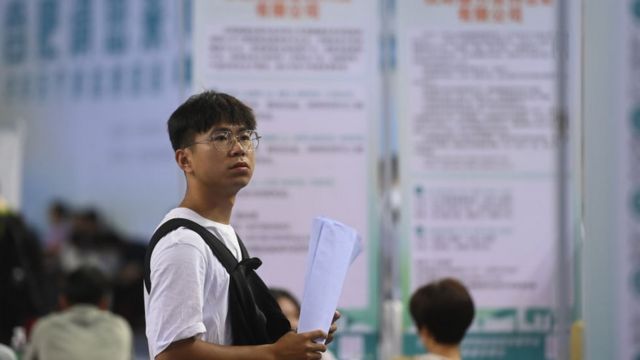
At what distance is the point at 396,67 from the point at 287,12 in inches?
18.1

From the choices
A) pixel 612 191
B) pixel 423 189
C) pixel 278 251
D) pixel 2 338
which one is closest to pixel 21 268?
pixel 2 338

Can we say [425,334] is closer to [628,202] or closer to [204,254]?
[628,202]

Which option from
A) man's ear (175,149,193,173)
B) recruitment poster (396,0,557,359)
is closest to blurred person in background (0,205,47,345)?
recruitment poster (396,0,557,359)

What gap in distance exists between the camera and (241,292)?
1.80 m

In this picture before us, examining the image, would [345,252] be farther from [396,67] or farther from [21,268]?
[21,268]

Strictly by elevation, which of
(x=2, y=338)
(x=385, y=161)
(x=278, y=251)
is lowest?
(x=2, y=338)

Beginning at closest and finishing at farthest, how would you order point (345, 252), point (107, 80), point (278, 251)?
1. point (345, 252)
2. point (278, 251)
3. point (107, 80)

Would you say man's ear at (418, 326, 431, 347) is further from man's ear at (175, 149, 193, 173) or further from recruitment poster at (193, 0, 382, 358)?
man's ear at (175, 149, 193, 173)

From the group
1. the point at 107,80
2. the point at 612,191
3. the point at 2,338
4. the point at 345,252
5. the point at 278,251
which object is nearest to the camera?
the point at 345,252

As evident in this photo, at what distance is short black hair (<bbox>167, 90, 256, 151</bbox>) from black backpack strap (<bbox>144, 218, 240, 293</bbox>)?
18 centimetres

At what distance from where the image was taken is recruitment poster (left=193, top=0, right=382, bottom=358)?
12.2ft

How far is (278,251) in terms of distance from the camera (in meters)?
3.72

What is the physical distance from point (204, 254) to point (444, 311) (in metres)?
1.32

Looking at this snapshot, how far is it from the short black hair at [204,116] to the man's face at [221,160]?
2 centimetres
